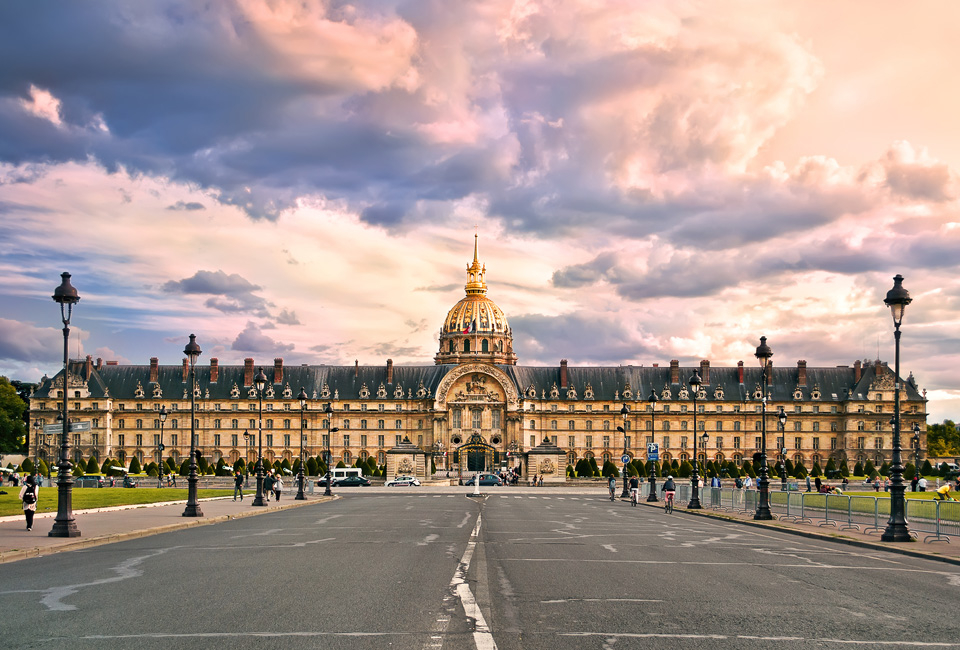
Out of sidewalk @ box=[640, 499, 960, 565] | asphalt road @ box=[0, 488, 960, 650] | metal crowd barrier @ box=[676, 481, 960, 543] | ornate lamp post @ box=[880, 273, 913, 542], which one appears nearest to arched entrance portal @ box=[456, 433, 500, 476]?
metal crowd barrier @ box=[676, 481, 960, 543]

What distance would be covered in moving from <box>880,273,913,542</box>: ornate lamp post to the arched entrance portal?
115 meters

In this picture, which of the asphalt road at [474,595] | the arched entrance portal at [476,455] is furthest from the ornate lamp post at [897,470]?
the arched entrance portal at [476,455]

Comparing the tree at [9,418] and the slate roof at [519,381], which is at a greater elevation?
the slate roof at [519,381]

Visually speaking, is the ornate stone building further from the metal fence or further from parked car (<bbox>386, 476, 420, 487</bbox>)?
the metal fence

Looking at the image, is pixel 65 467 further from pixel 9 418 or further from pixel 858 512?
pixel 9 418

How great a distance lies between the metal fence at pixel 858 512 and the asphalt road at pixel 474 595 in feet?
17.3

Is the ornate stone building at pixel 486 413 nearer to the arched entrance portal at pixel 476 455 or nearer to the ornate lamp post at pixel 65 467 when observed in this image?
the arched entrance portal at pixel 476 455

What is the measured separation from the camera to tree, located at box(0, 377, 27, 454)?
124 m

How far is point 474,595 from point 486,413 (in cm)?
13109

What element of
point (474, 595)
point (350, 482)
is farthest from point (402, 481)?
point (474, 595)

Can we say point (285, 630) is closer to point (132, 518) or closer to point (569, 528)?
point (569, 528)

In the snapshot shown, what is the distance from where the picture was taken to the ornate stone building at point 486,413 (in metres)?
143

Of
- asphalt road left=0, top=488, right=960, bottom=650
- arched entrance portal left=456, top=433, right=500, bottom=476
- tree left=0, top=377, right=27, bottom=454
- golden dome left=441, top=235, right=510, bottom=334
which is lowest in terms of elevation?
arched entrance portal left=456, top=433, right=500, bottom=476

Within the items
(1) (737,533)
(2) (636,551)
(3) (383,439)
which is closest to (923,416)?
(3) (383,439)
